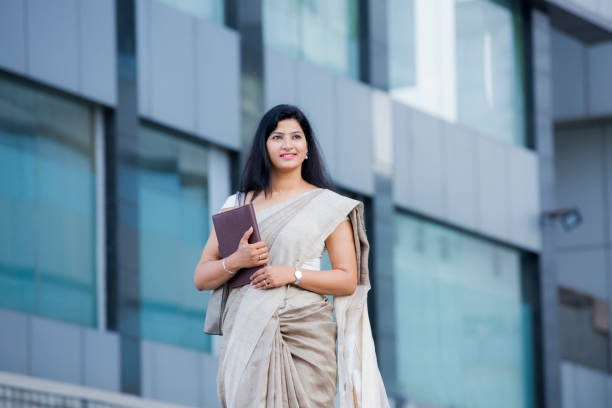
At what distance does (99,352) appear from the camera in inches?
391

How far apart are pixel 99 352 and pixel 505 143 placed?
8.05 m

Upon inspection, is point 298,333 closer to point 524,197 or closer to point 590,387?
point 524,197

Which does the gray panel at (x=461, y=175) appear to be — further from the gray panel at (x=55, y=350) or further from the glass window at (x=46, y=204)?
the gray panel at (x=55, y=350)

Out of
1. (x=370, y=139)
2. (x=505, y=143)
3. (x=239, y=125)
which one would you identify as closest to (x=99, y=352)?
(x=239, y=125)

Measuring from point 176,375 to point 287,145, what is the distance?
6.77 m

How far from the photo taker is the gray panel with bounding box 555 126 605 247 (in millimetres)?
22453

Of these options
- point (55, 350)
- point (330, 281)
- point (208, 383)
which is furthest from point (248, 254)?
point (208, 383)

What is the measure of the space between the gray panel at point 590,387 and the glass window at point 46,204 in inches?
393

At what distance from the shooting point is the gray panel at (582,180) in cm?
2245

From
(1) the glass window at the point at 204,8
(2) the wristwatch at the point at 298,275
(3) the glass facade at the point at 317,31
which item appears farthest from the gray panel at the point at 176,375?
(2) the wristwatch at the point at 298,275

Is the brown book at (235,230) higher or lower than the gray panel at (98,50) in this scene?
lower

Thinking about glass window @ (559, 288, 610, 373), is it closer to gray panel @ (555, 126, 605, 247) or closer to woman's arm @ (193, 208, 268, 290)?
gray panel @ (555, 126, 605, 247)

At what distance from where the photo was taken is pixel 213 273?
4.24 metres

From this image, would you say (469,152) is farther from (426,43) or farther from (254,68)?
(254,68)
